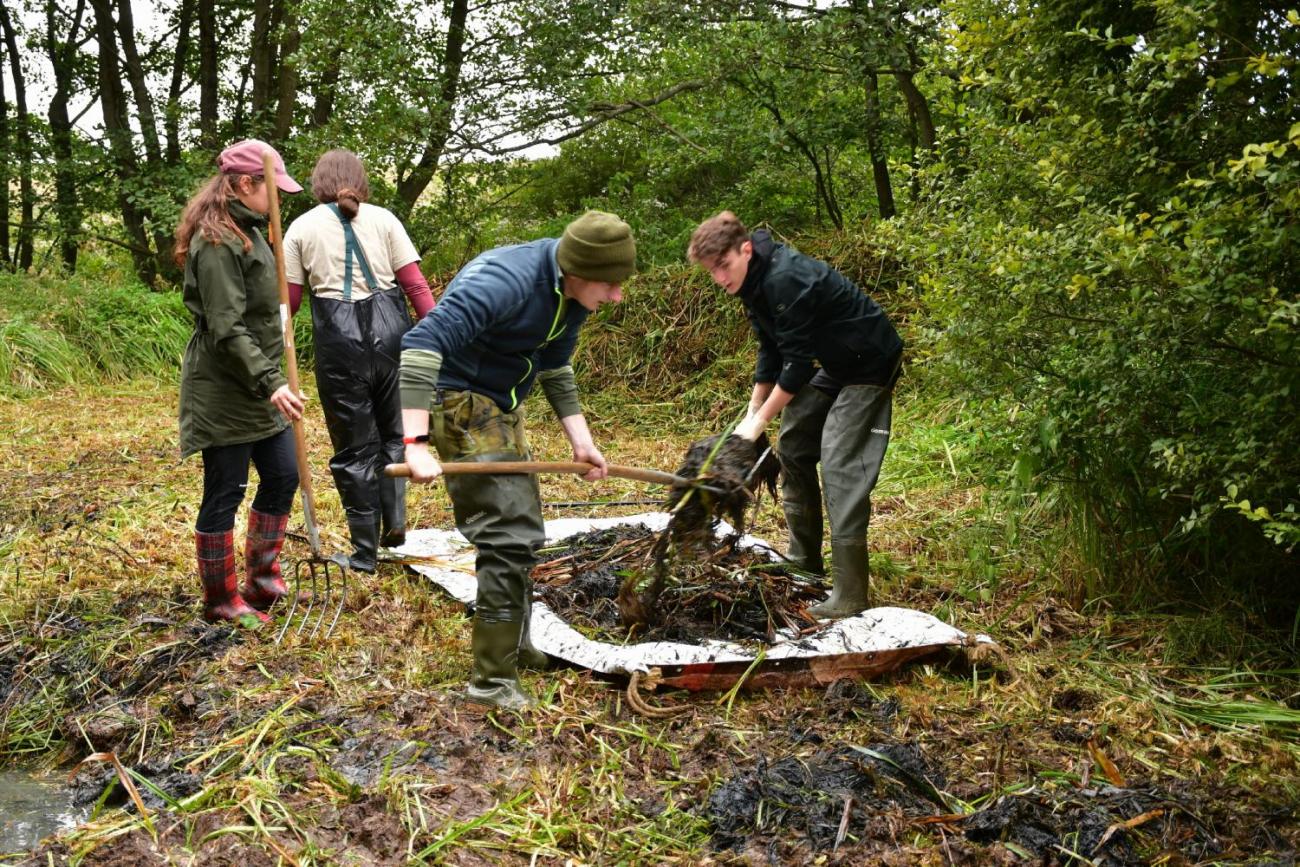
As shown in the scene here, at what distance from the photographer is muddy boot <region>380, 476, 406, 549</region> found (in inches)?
209

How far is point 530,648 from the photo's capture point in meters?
4.09

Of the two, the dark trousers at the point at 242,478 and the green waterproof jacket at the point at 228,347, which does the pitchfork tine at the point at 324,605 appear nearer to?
the dark trousers at the point at 242,478

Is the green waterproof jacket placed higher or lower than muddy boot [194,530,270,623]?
higher

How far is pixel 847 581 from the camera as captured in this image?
15.1 feet

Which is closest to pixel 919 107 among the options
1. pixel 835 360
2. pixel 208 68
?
pixel 835 360

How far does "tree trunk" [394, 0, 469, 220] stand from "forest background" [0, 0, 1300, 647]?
45mm

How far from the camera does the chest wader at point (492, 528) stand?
366 centimetres

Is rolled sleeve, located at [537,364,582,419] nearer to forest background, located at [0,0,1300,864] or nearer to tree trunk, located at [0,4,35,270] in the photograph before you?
forest background, located at [0,0,1300,864]

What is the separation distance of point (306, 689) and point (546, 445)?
484 centimetres

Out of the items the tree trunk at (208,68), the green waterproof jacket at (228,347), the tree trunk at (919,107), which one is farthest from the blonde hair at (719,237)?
the tree trunk at (208,68)

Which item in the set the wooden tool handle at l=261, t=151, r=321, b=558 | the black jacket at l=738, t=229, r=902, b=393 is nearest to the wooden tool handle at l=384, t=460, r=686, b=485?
the wooden tool handle at l=261, t=151, r=321, b=558

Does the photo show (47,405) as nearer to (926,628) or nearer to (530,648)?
(530,648)

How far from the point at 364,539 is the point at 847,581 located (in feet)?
7.23

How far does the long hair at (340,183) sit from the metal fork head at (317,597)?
1583 mm
